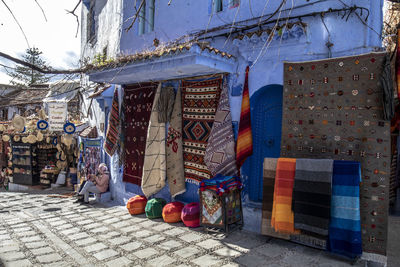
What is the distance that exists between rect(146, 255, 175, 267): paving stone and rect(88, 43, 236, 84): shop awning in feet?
9.40

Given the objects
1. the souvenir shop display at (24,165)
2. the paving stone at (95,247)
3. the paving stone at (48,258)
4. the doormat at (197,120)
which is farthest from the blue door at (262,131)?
the souvenir shop display at (24,165)

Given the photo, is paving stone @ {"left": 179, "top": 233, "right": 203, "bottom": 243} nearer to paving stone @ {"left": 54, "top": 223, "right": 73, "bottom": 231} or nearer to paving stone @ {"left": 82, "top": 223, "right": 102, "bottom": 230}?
paving stone @ {"left": 82, "top": 223, "right": 102, "bottom": 230}

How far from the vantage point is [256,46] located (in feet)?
16.1

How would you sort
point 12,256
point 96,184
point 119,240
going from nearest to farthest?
point 12,256, point 119,240, point 96,184

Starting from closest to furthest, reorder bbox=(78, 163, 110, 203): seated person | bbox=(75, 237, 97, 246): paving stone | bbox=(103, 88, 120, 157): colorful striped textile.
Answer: bbox=(75, 237, 97, 246): paving stone → bbox=(103, 88, 120, 157): colorful striped textile → bbox=(78, 163, 110, 203): seated person

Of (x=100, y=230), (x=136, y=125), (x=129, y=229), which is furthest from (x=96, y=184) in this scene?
(x=129, y=229)

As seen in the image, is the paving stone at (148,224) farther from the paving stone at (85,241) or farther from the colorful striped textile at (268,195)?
the colorful striped textile at (268,195)

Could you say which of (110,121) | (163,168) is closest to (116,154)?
(110,121)

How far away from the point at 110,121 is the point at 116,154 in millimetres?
878

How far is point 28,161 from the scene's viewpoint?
11.9 meters

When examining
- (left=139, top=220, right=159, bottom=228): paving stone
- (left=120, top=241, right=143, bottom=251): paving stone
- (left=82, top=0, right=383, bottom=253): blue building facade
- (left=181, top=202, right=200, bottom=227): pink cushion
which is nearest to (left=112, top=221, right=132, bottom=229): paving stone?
(left=139, top=220, right=159, bottom=228): paving stone

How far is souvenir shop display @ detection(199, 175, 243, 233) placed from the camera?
464 centimetres

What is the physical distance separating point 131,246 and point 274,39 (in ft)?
12.8

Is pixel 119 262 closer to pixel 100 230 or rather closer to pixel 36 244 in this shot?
pixel 100 230
